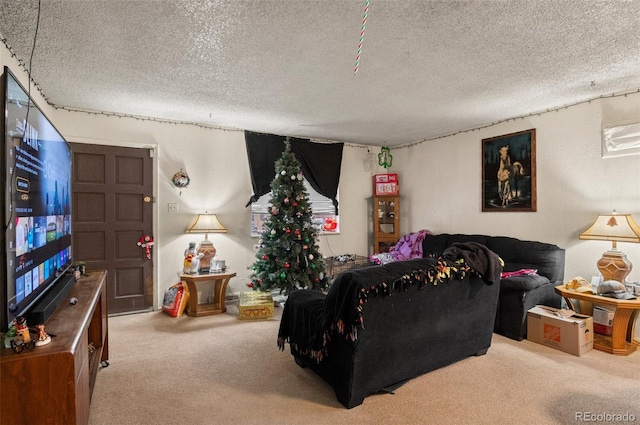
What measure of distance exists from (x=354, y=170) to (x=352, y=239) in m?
1.21

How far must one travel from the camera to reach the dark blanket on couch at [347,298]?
198 cm

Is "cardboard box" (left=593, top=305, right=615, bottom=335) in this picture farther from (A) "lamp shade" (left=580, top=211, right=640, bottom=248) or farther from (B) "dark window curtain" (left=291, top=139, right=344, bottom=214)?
(B) "dark window curtain" (left=291, top=139, right=344, bottom=214)

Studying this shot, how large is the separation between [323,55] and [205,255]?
9.23ft

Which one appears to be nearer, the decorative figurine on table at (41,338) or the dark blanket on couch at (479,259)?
the decorative figurine on table at (41,338)

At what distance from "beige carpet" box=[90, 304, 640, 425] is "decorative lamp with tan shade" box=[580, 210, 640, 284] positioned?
72cm

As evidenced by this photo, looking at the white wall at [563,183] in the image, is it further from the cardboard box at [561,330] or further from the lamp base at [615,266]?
the cardboard box at [561,330]

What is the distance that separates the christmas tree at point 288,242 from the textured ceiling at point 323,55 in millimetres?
923

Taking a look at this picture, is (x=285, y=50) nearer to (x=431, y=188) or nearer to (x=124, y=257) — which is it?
(x=124, y=257)

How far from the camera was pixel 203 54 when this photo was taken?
255 centimetres

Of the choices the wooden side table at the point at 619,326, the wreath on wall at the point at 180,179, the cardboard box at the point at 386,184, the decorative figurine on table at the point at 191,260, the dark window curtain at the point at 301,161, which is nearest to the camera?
the wooden side table at the point at 619,326

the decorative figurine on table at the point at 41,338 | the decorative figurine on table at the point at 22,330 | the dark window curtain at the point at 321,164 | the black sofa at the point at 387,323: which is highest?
the dark window curtain at the point at 321,164

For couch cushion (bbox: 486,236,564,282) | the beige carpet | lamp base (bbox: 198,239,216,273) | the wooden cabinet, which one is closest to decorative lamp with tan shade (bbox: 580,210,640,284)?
couch cushion (bbox: 486,236,564,282)

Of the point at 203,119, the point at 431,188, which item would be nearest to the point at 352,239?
the point at 431,188

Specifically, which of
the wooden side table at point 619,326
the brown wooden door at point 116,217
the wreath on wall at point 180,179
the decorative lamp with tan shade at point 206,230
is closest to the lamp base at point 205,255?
the decorative lamp with tan shade at point 206,230
